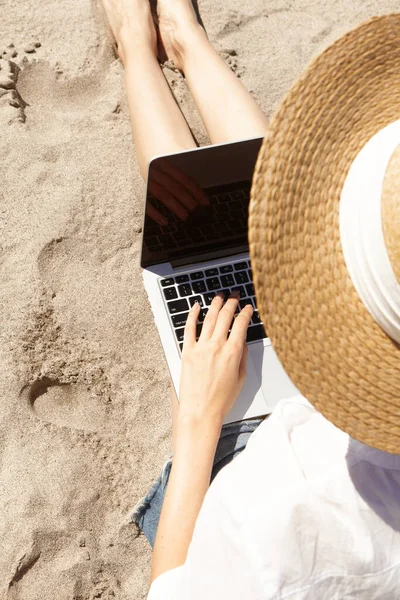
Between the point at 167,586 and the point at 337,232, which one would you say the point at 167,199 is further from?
the point at 167,586

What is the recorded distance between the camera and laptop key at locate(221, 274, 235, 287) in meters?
1.46

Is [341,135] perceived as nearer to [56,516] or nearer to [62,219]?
[62,219]

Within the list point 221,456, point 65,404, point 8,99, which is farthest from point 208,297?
point 8,99

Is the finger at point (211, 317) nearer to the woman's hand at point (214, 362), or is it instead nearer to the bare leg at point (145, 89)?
the woman's hand at point (214, 362)

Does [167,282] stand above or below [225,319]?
above

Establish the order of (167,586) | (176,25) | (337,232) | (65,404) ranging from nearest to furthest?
(337,232) → (167,586) → (65,404) → (176,25)

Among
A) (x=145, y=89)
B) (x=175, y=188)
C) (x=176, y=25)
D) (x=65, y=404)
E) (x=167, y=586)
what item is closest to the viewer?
(x=167, y=586)

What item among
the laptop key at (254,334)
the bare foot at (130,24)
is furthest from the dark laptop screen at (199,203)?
the bare foot at (130,24)

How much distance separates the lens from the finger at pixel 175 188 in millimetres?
1222

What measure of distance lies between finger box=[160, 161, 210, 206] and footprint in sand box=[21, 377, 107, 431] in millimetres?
643

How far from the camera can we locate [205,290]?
1.44 metres

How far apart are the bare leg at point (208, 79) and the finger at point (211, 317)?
0.51 metres

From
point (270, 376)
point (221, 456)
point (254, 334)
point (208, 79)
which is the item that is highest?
point (208, 79)

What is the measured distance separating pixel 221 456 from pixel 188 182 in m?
0.65
